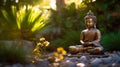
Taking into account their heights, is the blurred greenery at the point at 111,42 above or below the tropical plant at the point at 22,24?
below

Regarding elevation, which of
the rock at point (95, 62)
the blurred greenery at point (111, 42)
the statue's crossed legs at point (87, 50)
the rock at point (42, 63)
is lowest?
the blurred greenery at point (111, 42)

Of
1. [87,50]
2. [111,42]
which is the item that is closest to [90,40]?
[87,50]

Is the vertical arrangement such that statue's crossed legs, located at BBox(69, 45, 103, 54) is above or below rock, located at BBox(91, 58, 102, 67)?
below

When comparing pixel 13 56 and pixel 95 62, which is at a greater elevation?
pixel 13 56

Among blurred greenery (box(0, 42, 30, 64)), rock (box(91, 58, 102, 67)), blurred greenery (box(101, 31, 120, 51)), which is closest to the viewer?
blurred greenery (box(0, 42, 30, 64))

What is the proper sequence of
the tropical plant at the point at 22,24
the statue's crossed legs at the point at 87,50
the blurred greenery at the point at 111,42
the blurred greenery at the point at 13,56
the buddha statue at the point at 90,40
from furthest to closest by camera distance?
the tropical plant at the point at 22,24, the blurred greenery at the point at 111,42, the buddha statue at the point at 90,40, the statue's crossed legs at the point at 87,50, the blurred greenery at the point at 13,56

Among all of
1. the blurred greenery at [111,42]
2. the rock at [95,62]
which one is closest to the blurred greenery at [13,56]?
the rock at [95,62]

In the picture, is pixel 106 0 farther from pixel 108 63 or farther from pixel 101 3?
pixel 108 63

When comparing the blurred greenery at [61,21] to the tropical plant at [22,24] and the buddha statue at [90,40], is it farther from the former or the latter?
the buddha statue at [90,40]

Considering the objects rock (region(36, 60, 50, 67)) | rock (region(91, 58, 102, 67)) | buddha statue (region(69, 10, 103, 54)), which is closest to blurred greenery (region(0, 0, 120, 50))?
buddha statue (region(69, 10, 103, 54))

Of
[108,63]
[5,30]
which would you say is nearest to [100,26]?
[5,30]

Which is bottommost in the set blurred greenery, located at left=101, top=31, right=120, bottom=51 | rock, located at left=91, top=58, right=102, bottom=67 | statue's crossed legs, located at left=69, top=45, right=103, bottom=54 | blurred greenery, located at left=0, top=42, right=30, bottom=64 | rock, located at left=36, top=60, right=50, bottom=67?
blurred greenery, located at left=101, top=31, right=120, bottom=51

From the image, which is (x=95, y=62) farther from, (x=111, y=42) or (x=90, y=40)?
(x=111, y=42)

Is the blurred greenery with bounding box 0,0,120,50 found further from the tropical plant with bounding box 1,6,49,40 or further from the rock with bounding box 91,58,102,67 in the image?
the rock with bounding box 91,58,102,67
